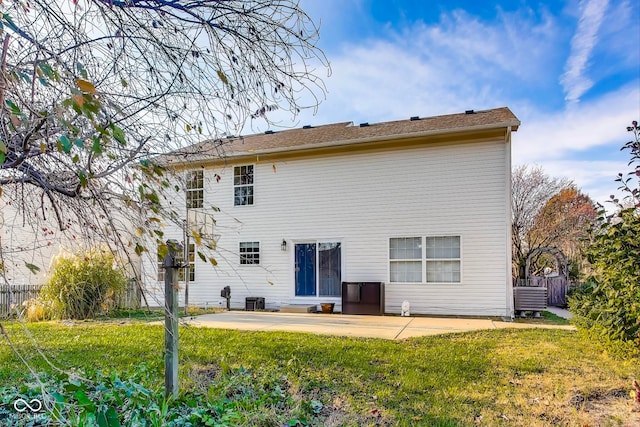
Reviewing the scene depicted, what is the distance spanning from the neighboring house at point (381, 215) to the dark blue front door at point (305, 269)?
1.2 inches

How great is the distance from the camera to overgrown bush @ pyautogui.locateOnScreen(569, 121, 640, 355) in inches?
170

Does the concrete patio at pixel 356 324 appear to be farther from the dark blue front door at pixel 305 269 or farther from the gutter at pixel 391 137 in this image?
the gutter at pixel 391 137

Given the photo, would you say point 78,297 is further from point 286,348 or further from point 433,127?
point 433,127

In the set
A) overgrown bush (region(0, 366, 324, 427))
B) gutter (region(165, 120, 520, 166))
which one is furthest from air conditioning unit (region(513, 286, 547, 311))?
overgrown bush (region(0, 366, 324, 427))

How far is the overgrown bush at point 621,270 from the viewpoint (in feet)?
14.2


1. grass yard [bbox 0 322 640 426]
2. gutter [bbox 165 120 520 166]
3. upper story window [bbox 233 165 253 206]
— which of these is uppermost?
gutter [bbox 165 120 520 166]

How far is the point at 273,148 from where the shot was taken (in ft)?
38.2

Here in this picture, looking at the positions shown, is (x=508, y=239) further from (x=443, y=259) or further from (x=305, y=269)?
(x=305, y=269)

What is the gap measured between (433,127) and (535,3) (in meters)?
4.07

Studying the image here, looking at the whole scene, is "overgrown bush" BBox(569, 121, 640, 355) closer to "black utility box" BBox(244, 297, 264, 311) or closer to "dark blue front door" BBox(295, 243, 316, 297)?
"dark blue front door" BBox(295, 243, 316, 297)

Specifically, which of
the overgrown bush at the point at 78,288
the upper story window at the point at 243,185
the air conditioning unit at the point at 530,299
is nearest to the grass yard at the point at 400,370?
the overgrown bush at the point at 78,288

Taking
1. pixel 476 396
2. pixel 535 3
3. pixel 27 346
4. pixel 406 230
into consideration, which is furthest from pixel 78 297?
pixel 535 3

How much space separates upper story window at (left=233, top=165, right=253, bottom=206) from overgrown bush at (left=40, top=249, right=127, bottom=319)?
4.04m

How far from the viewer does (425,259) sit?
33.6 ft
